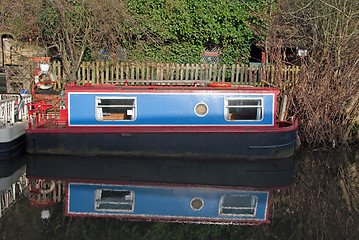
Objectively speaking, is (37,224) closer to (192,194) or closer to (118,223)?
(118,223)

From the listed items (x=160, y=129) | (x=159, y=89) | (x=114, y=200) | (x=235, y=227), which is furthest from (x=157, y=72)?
(x=235, y=227)

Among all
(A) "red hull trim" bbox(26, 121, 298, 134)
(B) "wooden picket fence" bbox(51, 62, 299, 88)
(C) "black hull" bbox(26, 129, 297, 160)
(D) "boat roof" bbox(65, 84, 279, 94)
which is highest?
(B) "wooden picket fence" bbox(51, 62, 299, 88)

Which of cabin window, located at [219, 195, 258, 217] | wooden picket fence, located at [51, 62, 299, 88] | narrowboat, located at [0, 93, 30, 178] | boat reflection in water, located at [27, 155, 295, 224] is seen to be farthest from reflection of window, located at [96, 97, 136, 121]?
cabin window, located at [219, 195, 258, 217]

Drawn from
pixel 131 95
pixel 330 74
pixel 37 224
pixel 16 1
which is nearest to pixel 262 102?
pixel 330 74

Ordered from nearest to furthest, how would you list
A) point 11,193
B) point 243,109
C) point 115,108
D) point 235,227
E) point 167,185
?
point 235,227
point 11,193
point 167,185
point 115,108
point 243,109

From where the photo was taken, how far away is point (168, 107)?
10859mm

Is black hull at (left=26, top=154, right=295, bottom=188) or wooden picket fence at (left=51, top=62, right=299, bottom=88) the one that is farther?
wooden picket fence at (left=51, top=62, right=299, bottom=88)

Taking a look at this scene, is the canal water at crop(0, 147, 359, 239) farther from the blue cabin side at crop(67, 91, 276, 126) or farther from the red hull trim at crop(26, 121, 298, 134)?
the blue cabin side at crop(67, 91, 276, 126)

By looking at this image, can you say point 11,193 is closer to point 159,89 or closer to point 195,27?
point 159,89

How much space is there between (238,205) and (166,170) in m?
2.54

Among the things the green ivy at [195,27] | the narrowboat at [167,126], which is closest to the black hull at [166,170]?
the narrowboat at [167,126]

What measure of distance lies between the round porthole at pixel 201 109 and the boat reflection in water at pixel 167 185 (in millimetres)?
1309

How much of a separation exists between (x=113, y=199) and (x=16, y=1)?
452 inches

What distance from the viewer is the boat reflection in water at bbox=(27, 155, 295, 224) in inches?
302
